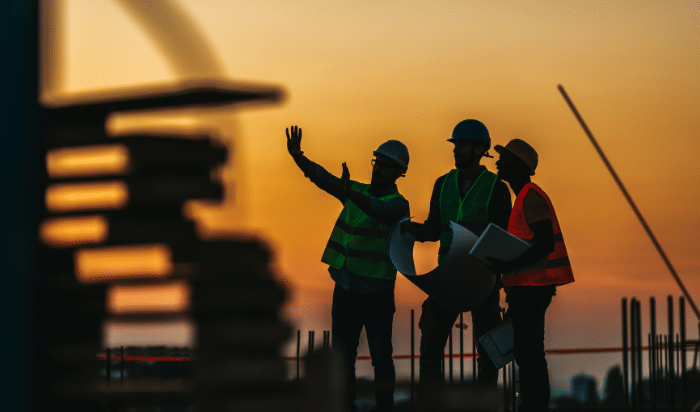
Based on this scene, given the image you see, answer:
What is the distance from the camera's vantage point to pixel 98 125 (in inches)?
131

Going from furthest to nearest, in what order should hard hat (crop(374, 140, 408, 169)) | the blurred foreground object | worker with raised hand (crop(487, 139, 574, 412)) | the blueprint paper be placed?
hard hat (crop(374, 140, 408, 169)), the blueprint paper, worker with raised hand (crop(487, 139, 574, 412)), the blurred foreground object

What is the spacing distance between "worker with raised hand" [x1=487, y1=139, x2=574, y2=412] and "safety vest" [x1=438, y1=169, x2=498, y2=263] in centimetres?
48

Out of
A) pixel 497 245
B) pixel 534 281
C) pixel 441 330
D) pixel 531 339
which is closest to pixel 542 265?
pixel 534 281

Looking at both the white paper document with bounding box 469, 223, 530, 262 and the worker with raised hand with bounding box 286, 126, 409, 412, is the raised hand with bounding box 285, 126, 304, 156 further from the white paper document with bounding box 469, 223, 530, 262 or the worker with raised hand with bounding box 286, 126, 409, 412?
the white paper document with bounding box 469, 223, 530, 262

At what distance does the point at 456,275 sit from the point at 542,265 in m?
0.66

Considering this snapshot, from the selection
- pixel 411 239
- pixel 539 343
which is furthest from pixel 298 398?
pixel 411 239

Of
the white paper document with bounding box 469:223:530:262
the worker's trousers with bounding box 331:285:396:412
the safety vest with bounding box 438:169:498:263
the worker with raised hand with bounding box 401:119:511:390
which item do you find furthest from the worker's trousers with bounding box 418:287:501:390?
the white paper document with bounding box 469:223:530:262

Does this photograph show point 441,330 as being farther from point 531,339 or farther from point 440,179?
point 440,179

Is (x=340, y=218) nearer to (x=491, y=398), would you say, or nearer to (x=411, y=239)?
(x=411, y=239)

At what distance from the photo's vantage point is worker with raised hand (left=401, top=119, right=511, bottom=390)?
22.0 feet

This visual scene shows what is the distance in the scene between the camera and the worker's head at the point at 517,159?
634 cm

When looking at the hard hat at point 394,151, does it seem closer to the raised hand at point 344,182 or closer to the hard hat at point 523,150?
the raised hand at point 344,182

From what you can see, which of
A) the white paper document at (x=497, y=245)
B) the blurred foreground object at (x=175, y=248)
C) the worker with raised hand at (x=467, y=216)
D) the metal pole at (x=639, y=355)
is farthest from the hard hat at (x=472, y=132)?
the blurred foreground object at (x=175, y=248)

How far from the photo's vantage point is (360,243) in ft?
22.6
